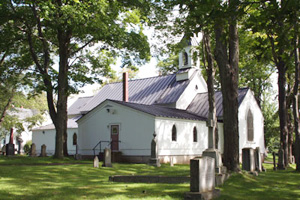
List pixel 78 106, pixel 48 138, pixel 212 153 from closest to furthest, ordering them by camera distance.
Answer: pixel 212 153, pixel 48 138, pixel 78 106

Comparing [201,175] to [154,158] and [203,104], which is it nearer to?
[154,158]

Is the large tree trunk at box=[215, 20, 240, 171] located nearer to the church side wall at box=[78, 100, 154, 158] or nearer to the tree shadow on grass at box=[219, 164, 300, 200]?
the tree shadow on grass at box=[219, 164, 300, 200]

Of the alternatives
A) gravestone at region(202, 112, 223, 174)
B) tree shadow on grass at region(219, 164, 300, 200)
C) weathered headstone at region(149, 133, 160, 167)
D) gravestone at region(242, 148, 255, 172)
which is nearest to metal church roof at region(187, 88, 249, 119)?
weathered headstone at region(149, 133, 160, 167)

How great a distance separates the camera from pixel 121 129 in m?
28.2

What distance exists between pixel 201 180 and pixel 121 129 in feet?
63.5

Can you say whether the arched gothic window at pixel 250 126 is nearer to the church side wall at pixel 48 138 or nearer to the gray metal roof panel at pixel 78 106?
the church side wall at pixel 48 138

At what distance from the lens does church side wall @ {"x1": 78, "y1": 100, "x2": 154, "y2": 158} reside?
87.8ft

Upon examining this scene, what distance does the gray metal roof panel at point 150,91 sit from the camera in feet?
115

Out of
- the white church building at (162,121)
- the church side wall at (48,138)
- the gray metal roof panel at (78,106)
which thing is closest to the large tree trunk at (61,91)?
the white church building at (162,121)

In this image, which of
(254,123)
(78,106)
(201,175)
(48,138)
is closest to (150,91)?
(254,123)

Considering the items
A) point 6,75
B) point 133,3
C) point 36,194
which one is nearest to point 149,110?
point 133,3

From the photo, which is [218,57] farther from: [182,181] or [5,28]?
[5,28]

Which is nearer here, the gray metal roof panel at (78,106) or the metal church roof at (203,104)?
the metal church roof at (203,104)

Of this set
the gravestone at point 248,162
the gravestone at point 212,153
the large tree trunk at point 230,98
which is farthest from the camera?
the gravestone at point 248,162
